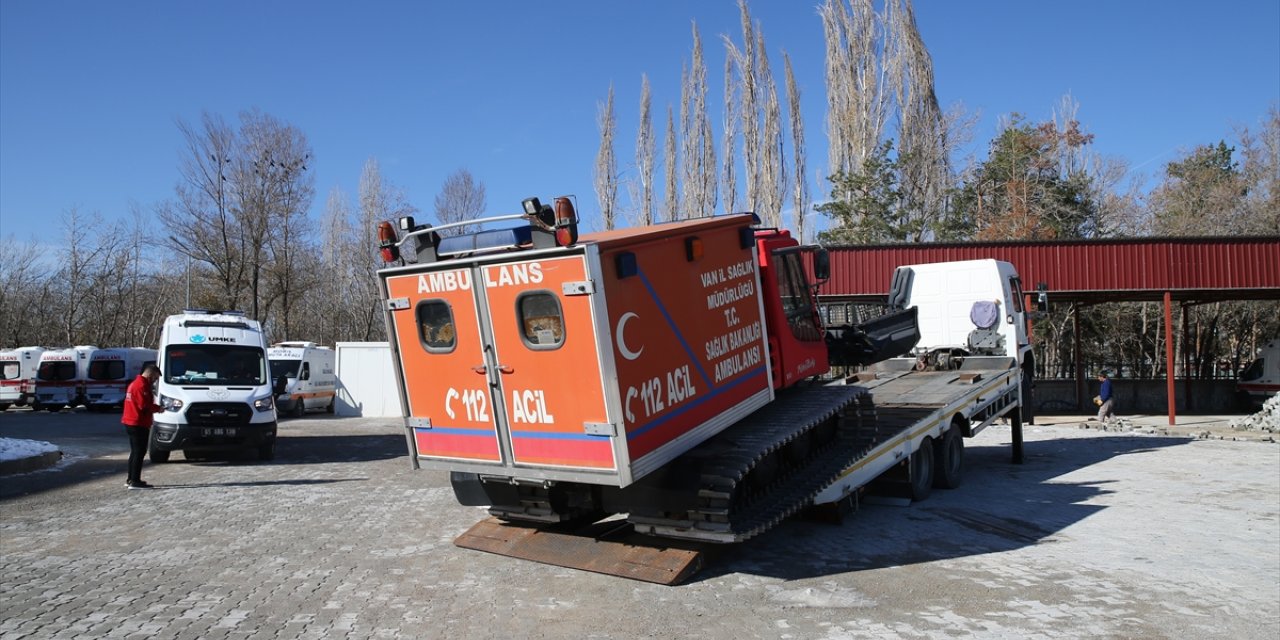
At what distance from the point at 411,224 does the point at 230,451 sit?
1036 centimetres

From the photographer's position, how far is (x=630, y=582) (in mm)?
6941

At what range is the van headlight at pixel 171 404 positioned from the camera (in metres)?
14.2

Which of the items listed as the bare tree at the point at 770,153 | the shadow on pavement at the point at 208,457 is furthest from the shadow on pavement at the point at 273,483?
the bare tree at the point at 770,153

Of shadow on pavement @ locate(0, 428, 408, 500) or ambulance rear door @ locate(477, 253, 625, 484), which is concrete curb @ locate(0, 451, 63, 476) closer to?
shadow on pavement @ locate(0, 428, 408, 500)

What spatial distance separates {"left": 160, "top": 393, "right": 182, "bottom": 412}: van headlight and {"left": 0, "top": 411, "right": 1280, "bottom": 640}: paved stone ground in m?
1.90

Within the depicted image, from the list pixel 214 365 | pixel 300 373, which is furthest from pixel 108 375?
pixel 214 365

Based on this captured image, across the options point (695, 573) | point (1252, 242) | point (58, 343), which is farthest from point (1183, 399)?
point (58, 343)

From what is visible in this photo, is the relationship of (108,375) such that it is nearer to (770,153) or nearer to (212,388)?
(212,388)

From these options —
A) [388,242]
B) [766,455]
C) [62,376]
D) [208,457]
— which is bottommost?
[208,457]

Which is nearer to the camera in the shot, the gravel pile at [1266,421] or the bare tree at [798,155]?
the gravel pile at [1266,421]

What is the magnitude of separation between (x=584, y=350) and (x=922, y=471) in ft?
20.1

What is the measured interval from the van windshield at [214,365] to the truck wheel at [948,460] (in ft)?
37.4

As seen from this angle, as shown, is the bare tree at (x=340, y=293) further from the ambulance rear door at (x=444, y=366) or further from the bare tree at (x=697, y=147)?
the ambulance rear door at (x=444, y=366)

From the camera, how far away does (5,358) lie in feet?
107
